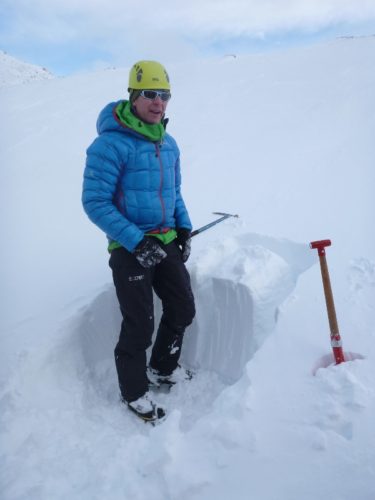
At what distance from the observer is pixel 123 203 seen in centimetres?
245

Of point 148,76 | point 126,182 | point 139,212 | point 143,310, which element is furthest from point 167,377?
point 148,76

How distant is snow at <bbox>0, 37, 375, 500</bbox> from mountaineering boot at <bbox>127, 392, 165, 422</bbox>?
0.29 ft

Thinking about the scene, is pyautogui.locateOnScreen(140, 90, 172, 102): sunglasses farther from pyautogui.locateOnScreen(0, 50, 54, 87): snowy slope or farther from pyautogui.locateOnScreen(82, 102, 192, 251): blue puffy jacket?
pyautogui.locateOnScreen(0, 50, 54, 87): snowy slope

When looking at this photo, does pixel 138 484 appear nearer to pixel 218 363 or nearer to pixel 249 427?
pixel 249 427

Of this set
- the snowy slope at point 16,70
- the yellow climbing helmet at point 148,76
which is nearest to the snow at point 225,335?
the yellow climbing helmet at point 148,76

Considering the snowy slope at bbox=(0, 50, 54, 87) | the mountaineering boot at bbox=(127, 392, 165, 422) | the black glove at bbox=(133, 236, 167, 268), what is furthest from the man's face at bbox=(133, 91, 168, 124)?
the snowy slope at bbox=(0, 50, 54, 87)

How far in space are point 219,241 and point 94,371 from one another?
1.61 meters

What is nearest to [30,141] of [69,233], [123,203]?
[69,233]

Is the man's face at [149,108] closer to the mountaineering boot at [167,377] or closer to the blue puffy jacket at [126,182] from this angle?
the blue puffy jacket at [126,182]

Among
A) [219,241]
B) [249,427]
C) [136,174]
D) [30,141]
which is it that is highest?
[30,141]

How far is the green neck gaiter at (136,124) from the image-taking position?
93.3 inches

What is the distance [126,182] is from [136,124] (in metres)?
0.35

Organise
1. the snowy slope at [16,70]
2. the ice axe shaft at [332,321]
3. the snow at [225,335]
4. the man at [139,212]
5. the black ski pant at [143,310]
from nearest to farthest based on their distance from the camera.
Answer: the snow at [225,335] → the ice axe shaft at [332,321] → the man at [139,212] → the black ski pant at [143,310] → the snowy slope at [16,70]

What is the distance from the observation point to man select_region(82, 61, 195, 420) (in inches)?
91.8
